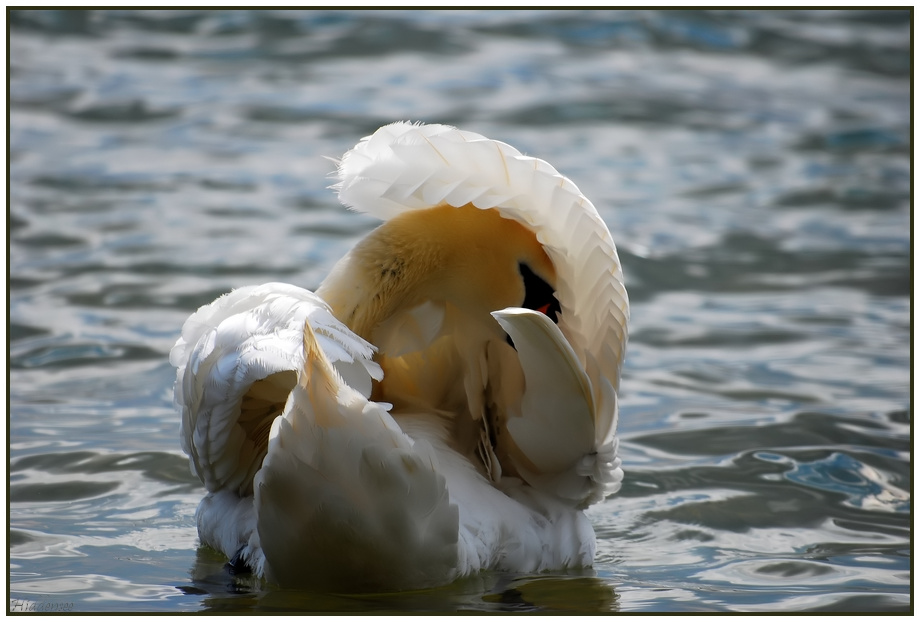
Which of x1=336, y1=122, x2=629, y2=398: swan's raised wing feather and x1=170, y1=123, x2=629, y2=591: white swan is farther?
x1=336, y1=122, x2=629, y2=398: swan's raised wing feather

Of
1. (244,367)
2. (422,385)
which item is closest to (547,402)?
(422,385)

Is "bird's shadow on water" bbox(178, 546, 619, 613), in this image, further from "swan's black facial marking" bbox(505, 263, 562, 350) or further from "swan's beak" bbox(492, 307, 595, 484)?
"swan's black facial marking" bbox(505, 263, 562, 350)

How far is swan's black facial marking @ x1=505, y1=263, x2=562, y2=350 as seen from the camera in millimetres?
3910

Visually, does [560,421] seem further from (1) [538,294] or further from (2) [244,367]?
(2) [244,367]

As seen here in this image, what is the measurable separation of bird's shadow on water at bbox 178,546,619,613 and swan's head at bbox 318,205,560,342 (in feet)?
2.69

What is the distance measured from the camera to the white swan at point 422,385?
313cm

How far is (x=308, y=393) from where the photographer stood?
3021 millimetres

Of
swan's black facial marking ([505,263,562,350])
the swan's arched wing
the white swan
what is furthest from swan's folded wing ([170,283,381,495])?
swan's black facial marking ([505,263,562,350])

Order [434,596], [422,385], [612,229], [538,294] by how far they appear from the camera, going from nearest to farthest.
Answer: [434,596] → [538,294] → [422,385] → [612,229]

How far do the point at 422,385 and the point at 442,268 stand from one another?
41 cm

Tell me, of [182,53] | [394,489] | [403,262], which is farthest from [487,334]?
[182,53]

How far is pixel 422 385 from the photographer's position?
4.16 metres

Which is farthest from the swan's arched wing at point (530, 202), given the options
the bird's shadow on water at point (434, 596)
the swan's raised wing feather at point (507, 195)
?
the bird's shadow on water at point (434, 596)

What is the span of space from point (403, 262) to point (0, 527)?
150 cm
